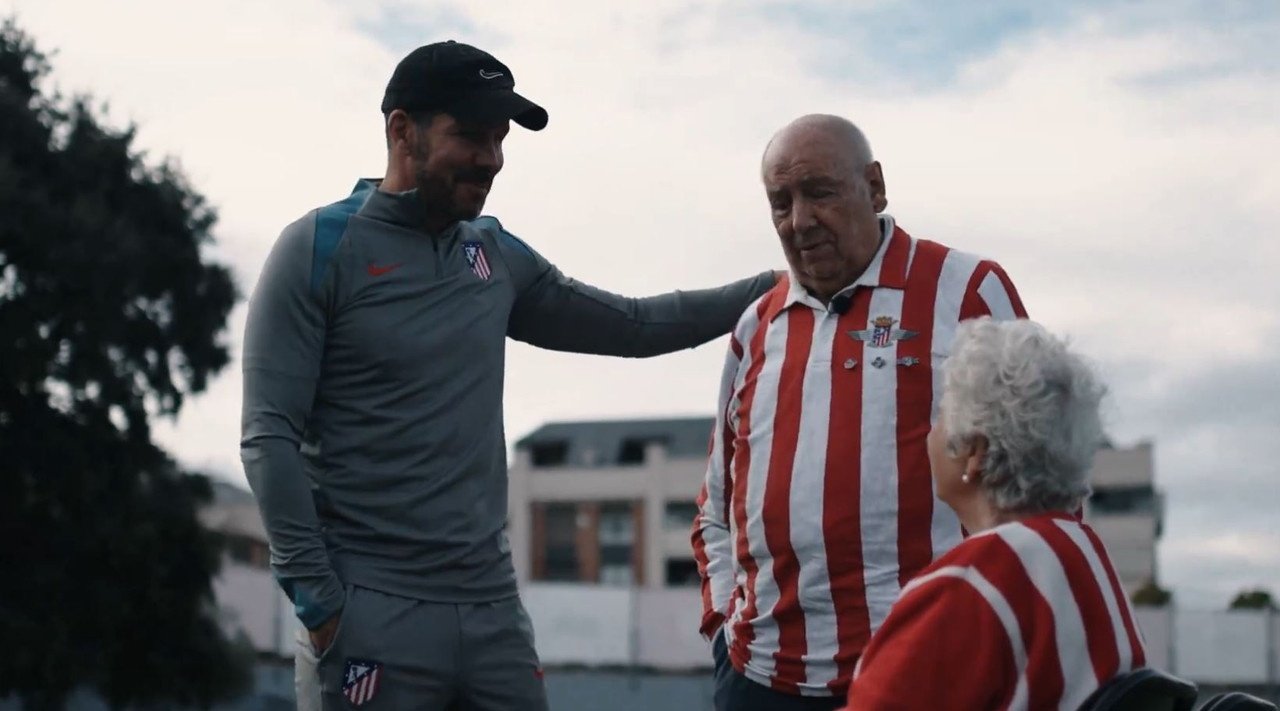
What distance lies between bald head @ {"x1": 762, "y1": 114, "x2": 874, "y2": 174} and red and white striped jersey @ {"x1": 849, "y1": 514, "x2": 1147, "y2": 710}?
1403 mm

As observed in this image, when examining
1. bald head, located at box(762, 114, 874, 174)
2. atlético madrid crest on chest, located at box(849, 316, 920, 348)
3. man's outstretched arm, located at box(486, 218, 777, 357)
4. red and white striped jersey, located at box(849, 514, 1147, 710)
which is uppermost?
bald head, located at box(762, 114, 874, 174)

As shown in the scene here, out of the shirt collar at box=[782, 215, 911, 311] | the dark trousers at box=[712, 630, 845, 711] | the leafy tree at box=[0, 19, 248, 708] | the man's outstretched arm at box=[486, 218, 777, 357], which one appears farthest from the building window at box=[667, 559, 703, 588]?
the shirt collar at box=[782, 215, 911, 311]

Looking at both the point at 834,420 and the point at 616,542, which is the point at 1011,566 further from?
the point at 616,542

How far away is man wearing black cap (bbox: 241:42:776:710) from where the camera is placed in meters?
3.50

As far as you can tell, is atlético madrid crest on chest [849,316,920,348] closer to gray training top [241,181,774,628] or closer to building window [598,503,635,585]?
gray training top [241,181,774,628]

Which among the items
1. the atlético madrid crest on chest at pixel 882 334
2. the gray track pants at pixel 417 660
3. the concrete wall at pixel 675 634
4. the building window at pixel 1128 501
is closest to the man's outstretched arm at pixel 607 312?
the atlético madrid crest on chest at pixel 882 334

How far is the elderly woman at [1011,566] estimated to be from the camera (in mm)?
2395

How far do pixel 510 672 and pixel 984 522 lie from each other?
131 cm

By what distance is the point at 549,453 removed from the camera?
89.1 m

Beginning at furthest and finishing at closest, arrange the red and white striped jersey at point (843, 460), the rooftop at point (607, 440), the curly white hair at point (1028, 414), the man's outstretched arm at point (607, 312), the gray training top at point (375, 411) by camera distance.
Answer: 1. the rooftop at point (607, 440)
2. the man's outstretched arm at point (607, 312)
3. the red and white striped jersey at point (843, 460)
4. the gray training top at point (375, 411)
5. the curly white hair at point (1028, 414)

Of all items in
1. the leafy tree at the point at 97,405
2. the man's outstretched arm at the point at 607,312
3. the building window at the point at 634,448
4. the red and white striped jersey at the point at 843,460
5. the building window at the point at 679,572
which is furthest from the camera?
the building window at the point at 634,448

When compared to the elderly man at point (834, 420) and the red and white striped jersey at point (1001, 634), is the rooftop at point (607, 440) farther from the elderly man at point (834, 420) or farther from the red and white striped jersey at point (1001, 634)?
the red and white striped jersey at point (1001, 634)

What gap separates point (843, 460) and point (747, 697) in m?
0.55

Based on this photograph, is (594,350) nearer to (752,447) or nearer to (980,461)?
(752,447)
